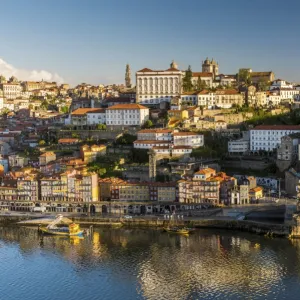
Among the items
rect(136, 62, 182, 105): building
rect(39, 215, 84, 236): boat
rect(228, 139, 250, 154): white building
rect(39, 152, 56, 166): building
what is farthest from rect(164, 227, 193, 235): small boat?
rect(136, 62, 182, 105): building

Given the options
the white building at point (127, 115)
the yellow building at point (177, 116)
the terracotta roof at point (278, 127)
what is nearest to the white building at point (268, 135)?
the terracotta roof at point (278, 127)

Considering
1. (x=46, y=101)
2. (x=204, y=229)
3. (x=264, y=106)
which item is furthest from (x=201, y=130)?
(x=46, y=101)

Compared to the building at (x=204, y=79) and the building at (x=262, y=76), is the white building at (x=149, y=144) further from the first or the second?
the building at (x=262, y=76)

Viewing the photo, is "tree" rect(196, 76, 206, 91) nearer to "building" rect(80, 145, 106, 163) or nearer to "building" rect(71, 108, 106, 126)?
"building" rect(71, 108, 106, 126)

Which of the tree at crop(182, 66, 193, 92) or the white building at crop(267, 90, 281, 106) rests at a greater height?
the tree at crop(182, 66, 193, 92)

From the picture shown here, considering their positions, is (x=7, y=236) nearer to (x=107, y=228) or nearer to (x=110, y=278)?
(x=107, y=228)

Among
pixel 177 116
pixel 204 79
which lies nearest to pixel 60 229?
pixel 177 116
